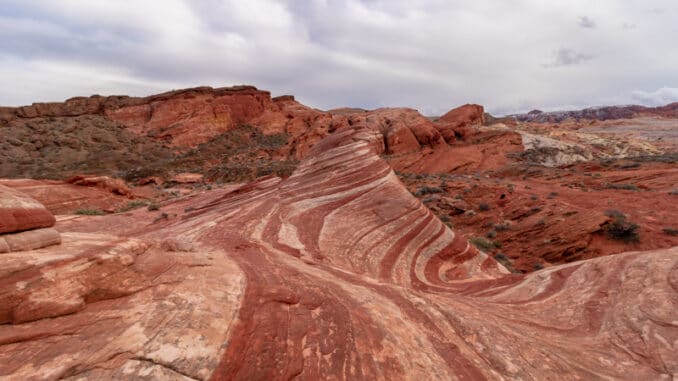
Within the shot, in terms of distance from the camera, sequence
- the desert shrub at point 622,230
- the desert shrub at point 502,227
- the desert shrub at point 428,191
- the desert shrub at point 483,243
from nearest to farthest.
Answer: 1. the desert shrub at point 622,230
2. the desert shrub at point 483,243
3. the desert shrub at point 502,227
4. the desert shrub at point 428,191

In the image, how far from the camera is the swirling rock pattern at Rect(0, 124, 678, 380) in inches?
112

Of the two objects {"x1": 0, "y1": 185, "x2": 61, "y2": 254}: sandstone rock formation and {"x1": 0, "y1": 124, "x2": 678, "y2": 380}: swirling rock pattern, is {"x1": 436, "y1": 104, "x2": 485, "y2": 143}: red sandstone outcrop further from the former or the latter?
{"x1": 0, "y1": 185, "x2": 61, "y2": 254}: sandstone rock formation

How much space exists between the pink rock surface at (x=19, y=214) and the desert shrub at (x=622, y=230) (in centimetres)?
1714

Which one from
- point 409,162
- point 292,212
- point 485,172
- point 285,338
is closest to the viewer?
point 285,338

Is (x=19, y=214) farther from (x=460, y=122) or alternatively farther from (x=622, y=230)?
(x=460, y=122)

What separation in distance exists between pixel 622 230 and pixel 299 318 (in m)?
14.7

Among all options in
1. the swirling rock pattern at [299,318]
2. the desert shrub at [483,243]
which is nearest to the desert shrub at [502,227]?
the desert shrub at [483,243]

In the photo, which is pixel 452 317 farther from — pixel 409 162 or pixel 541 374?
pixel 409 162

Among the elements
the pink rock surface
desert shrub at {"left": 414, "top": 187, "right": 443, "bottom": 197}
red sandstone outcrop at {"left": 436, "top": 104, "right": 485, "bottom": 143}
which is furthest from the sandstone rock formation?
red sandstone outcrop at {"left": 436, "top": 104, "right": 485, "bottom": 143}

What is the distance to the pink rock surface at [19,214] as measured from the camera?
11.9 feet

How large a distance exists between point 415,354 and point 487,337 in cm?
120

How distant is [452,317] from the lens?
4367 millimetres

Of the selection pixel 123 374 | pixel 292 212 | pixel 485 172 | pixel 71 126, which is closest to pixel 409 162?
pixel 485 172

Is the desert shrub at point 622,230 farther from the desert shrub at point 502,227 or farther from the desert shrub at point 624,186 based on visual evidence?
the desert shrub at point 624,186
